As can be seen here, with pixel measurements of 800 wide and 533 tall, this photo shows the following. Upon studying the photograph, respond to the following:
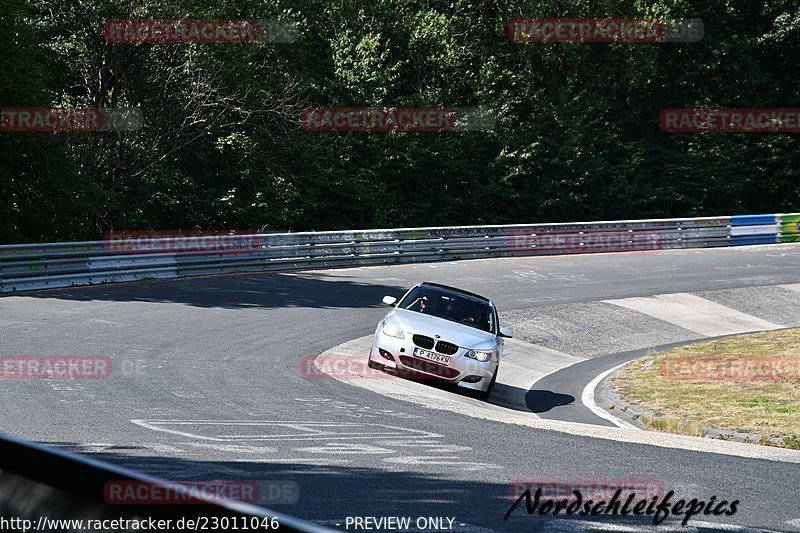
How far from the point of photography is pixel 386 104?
3875cm

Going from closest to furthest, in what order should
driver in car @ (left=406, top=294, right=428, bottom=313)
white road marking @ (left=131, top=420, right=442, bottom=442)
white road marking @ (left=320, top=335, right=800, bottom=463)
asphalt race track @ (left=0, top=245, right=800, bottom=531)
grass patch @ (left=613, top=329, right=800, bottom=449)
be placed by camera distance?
asphalt race track @ (left=0, top=245, right=800, bottom=531) → white road marking @ (left=131, top=420, right=442, bottom=442) → white road marking @ (left=320, top=335, right=800, bottom=463) → grass patch @ (left=613, top=329, right=800, bottom=449) → driver in car @ (left=406, top=294, right=428, bottom=313)

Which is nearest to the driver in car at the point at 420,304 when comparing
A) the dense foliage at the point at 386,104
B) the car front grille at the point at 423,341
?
the car front grille at the point at 423,341

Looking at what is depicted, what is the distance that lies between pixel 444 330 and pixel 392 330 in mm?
767

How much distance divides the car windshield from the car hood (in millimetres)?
255

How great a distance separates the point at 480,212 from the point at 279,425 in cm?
3241

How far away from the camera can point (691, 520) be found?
22.4 ft

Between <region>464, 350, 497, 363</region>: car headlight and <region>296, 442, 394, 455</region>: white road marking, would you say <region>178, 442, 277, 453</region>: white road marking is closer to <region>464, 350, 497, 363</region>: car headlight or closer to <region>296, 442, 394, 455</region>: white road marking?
<region>296, 442, 394, 455</region>: white road marking

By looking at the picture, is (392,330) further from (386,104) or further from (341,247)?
(386,104)

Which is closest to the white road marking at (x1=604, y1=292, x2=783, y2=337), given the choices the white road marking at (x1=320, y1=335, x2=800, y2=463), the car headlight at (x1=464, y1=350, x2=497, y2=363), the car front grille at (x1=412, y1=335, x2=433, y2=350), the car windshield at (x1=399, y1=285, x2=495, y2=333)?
the car windshield at (x1=399, y1=285, x2=495, y2=333)

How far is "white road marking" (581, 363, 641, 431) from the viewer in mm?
13781

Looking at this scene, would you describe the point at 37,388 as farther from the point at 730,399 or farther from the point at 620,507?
the point at 730,399

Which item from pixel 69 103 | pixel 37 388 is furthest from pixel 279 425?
pixel 69 103

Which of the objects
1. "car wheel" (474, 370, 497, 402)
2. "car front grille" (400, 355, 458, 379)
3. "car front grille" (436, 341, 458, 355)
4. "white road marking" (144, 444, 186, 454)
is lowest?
"car wheel" (474, 370, 497, 402)

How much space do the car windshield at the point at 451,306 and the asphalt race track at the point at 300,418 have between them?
1.60m
